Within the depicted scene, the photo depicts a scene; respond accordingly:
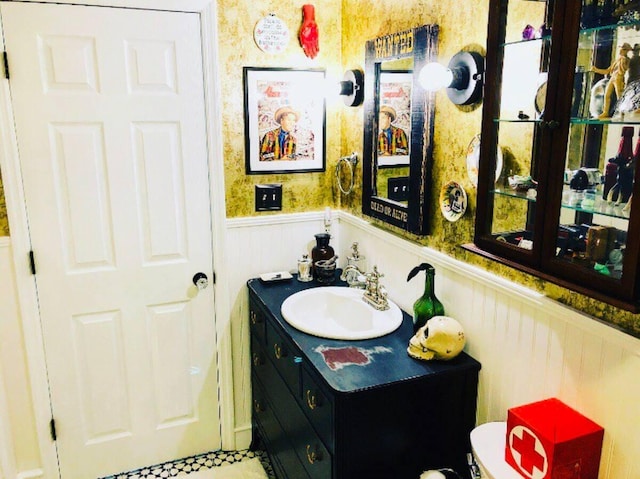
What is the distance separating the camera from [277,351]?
2.28m

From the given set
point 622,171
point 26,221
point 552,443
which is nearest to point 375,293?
point 552,443

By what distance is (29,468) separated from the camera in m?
2.55

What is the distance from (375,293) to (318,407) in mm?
602

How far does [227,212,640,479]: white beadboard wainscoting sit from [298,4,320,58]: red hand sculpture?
0.80 meters

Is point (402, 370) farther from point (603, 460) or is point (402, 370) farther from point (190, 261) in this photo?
point (190, 261)

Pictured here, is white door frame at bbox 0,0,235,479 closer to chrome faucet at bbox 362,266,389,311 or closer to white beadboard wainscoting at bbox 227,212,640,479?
white beadboard wainscoting at bbox 227,212,640,479

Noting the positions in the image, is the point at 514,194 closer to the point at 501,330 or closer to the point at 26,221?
the point at 501,330

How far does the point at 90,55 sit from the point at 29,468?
1885 millimetres

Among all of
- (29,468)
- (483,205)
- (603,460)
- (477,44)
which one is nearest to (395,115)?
(477,44)

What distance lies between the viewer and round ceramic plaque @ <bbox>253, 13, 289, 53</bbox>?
2.47 m

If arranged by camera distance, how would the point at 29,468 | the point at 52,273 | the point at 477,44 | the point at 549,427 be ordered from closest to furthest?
1. the point at 549,427
2. the point at 477,44
3. the point at 52,273
4. the point at 29,468

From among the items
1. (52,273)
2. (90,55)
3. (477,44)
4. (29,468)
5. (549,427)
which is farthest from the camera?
(29,468)

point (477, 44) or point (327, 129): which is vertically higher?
point (477, 44)

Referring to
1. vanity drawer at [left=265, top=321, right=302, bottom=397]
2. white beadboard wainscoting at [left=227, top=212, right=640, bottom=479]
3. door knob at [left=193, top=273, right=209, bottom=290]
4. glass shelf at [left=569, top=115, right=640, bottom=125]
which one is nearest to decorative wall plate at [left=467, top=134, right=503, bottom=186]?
white beadboard wainscoting at [left=227, top=212, right=640, bottom=479]
